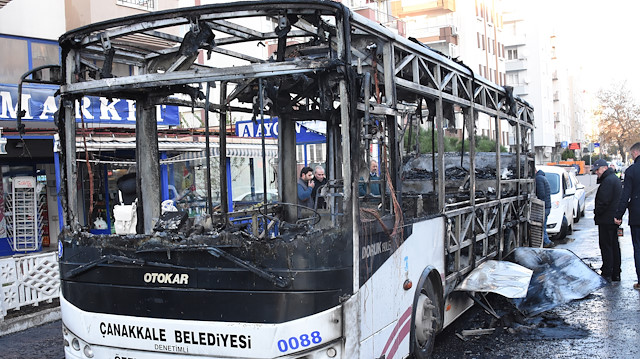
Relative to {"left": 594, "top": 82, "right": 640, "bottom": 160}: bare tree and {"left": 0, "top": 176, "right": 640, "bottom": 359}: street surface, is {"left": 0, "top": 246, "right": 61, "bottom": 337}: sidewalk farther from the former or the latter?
{"left": 594, "top": 82, "right": 640, "bottom": 160}: bare tree

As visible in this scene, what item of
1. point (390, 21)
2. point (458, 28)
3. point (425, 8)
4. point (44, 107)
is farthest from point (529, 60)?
point (44, 107)

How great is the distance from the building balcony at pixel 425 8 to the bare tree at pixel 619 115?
20.9 m

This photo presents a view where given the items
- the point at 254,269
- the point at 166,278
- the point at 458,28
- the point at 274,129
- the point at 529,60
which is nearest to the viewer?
the point at 254,269

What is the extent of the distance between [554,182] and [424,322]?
11.1 metres

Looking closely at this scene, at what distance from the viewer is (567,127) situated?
88688 mm

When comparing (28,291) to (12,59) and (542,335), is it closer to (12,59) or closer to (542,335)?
(542,335)

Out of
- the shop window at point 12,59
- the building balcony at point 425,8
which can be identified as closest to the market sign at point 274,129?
the shop window at point 12,59

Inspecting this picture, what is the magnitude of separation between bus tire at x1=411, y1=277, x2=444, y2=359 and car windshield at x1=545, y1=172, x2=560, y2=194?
10534mm

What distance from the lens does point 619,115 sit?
57031mm

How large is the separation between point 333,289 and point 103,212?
14.0m

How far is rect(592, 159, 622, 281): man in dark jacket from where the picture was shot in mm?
9562

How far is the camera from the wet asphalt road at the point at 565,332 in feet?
20.6

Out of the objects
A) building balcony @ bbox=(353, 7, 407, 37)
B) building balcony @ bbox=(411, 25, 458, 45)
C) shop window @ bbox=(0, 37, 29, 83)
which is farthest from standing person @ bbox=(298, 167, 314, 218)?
building balcony @ bbox=(411, 25, 458, 45)

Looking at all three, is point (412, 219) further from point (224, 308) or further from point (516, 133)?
point (516, 133)
